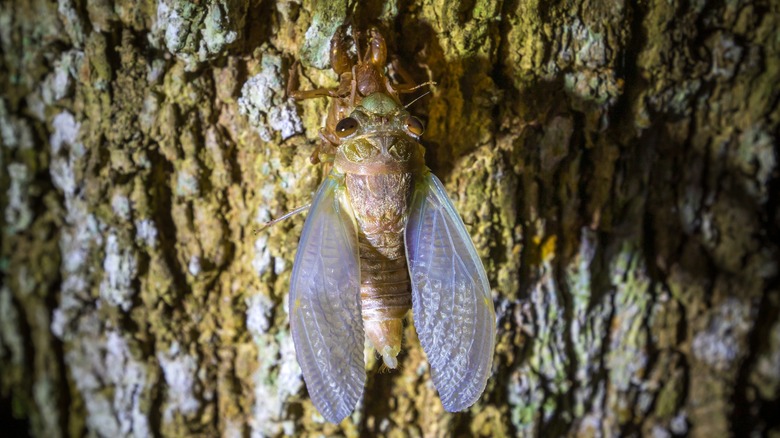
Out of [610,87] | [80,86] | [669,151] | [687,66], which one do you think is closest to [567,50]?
[610,87]

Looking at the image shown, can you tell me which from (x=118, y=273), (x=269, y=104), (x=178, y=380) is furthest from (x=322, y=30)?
(x=178, y=380)

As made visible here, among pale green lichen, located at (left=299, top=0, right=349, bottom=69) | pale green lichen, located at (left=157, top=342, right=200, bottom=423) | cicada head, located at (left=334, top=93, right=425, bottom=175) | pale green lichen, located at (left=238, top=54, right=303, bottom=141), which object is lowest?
pale green lichen, located at (left=157, top=342, right=200, bottom=423)

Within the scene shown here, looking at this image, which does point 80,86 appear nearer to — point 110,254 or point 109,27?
point 109,27

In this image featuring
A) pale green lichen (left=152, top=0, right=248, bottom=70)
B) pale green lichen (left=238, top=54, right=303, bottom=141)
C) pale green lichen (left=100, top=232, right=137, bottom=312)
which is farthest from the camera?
pale green lichen (left=100, top=232, right=137, bottom=312)

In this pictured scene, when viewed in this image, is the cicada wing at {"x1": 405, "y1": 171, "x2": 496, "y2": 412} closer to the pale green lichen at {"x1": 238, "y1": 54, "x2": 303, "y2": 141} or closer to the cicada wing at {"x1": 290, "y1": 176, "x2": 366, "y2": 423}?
the cicada wing at {"x1": 290, "y1": 176, "x2": 366, "y2": 423}

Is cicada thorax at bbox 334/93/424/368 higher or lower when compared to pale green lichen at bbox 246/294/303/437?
higher

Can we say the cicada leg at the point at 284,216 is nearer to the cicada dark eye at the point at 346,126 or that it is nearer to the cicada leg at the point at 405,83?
the cicada dark eye at the point at 346,126

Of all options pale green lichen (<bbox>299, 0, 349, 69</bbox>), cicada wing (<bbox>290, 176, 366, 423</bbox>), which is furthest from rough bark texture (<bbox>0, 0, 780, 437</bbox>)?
cicada wing (<bbox>290, 176, 366, 423</bbox>)

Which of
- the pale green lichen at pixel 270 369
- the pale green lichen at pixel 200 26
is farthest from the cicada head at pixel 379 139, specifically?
the pale green lichen at pixel 270 369

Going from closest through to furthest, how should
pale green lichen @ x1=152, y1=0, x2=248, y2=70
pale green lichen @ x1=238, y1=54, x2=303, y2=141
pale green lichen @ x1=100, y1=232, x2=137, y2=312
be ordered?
pale green lichen @ x1=152, y1=0, x2=248, y2=70 → pale green lichen @ x1=238, y1=54, x2=303, y2=141 → pale green lichen @ x1=100, y1=232, x2=137, y2=312
